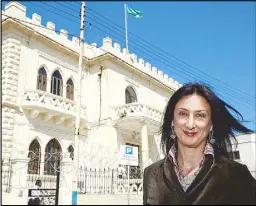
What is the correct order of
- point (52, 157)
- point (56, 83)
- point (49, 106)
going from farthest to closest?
point (56, 83) → point (52, 157) → point (49, 106)

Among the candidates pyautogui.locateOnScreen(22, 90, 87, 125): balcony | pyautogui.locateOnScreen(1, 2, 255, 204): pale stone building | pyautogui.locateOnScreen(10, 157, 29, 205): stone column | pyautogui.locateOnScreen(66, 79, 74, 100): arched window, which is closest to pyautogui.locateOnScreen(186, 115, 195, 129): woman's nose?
pyautogui.locateOnScreen(10, 157, 29, 205): stone column

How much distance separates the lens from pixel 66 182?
11.5 m

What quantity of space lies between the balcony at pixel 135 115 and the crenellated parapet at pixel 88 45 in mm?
2577

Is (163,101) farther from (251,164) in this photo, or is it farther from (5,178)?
(5,178)

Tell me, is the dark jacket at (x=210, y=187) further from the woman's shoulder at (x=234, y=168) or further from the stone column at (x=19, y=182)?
the stone column at (x=19, y=182)

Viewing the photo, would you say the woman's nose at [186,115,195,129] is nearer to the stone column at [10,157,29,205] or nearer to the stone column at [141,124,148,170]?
the stone column at [10,157,29,205]

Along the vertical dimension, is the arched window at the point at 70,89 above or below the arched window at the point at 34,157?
above

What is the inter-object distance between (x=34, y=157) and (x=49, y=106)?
9.01 feet

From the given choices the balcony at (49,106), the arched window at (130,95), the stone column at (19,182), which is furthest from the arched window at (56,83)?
the stone column at (19,182)

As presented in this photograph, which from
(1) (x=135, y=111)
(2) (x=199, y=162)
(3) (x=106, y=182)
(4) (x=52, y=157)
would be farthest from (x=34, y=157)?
(2) (x=199, y=162)

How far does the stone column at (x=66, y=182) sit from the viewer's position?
10781 mm

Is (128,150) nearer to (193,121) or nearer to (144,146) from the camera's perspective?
(144,146)

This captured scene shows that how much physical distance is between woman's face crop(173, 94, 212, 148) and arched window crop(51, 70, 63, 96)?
16696mm

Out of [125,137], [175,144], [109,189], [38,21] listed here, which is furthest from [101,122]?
[175,144]
